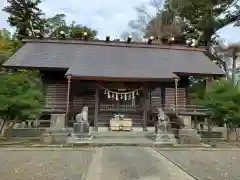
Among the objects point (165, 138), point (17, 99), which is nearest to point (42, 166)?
point (17, 99)

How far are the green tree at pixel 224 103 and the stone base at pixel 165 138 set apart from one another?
2743 millimetres

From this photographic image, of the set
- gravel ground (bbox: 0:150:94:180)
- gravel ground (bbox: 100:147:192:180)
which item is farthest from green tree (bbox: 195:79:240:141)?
gravel ground (bbox: 0:150:94:180)

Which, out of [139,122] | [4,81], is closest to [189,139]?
Answer: [139,122]

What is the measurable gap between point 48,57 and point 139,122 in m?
7.04

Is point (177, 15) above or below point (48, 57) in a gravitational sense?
above

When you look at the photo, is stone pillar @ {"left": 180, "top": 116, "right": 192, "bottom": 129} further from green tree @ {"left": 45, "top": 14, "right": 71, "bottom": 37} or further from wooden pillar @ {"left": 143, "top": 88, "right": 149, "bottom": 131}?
green tree @ {"left": 45, "top": 14, "right": 71, "bottom": 37}

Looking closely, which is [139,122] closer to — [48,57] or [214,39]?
[48,57]

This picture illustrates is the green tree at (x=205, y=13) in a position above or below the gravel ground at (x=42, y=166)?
above

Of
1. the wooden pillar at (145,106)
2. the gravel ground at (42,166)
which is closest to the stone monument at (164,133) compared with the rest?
the wooden pillar at (145,106)

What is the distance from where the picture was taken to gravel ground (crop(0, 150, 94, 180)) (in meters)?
6.49

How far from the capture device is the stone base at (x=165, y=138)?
43.5 feet

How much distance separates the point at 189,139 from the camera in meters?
13.5

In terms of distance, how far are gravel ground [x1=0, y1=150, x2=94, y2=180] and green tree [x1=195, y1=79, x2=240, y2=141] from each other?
754 centimetres

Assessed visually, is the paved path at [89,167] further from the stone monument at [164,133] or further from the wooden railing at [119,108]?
the wooden railing at [119,108]
